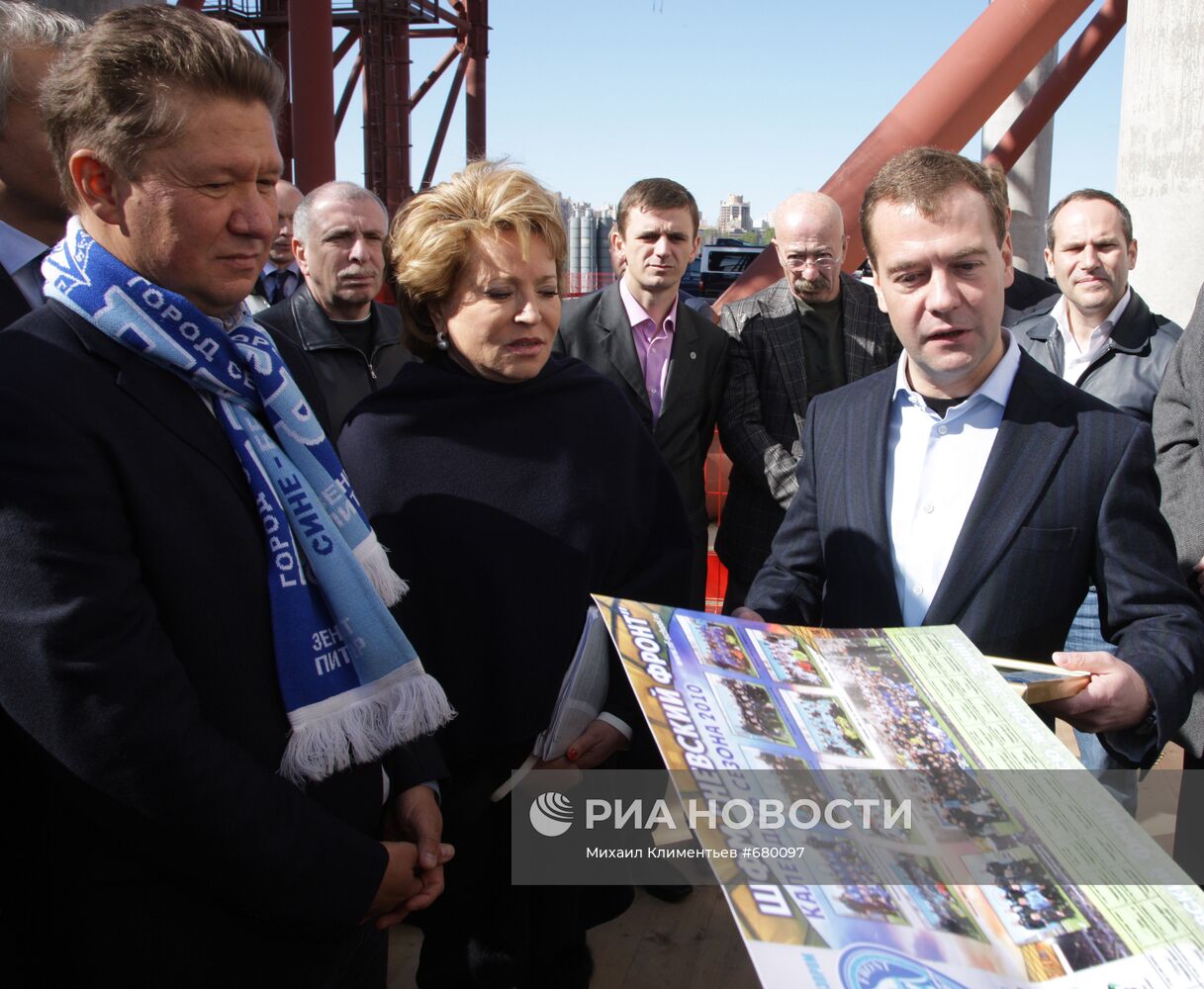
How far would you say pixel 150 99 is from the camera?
1.24 meters

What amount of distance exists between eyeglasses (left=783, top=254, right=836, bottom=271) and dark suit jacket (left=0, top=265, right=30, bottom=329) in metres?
2.78

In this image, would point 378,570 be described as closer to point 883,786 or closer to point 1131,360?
point 883,786

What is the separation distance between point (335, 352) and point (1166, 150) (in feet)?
16.9

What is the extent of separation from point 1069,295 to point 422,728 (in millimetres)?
3475

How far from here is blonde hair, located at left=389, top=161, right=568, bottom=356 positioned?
1.93 meters

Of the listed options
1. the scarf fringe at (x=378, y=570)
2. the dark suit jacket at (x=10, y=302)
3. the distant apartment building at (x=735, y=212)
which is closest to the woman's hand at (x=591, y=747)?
the scarf fringe at (x=378, y=570)

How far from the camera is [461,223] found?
1.93 metres

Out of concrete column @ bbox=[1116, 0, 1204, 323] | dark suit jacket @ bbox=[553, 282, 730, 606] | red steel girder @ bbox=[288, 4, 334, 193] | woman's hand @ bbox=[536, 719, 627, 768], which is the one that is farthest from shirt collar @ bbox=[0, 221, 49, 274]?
red steel girder @ bbox=[288, 4, 334, 193]

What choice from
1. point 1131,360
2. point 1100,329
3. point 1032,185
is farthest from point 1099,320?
point 1032,185

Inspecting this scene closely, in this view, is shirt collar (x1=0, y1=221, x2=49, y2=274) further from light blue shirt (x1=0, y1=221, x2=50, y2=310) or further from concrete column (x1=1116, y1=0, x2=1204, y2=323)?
concrete column (x1=1116, y1=0, x2=1204, y2=323)

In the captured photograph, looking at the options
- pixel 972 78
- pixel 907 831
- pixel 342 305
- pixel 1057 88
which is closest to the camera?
pixel 907 831

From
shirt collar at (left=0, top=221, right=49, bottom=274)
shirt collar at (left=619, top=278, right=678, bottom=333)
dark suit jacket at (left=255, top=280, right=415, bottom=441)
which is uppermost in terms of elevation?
shirt collar at (left=0, top=221, right=49, bottom=274)

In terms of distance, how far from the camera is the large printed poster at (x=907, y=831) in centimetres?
88

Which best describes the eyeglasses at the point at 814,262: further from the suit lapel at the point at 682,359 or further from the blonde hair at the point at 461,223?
the blonde hair at the point at 461,223
